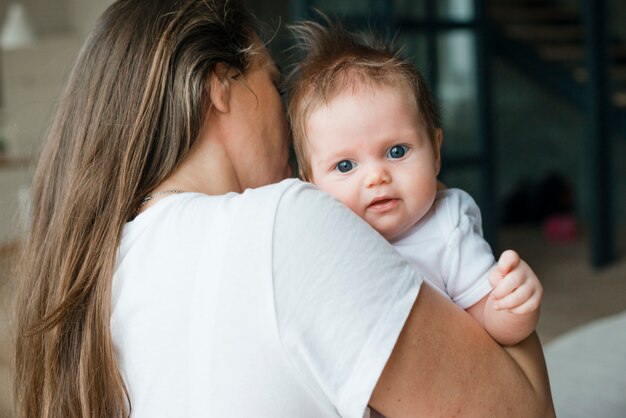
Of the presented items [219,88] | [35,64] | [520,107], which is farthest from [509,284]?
[35,64]

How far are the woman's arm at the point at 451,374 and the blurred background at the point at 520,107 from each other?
106 inches

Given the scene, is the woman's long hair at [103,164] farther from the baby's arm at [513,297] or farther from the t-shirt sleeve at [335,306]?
the baby's arm at [513,297]

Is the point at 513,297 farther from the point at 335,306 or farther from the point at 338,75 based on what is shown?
the point at 338,75

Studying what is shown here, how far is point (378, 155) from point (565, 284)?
4.32 metres

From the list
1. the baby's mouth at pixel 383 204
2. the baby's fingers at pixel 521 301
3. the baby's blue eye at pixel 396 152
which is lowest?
the baby's fingers at pixel 521 301

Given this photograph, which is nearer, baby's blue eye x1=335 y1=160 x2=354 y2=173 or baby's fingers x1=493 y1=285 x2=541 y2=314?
baby's fingers x1=493 y1=285 x2=541 y2=314

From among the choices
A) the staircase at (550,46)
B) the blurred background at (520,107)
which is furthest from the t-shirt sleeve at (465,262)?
the staircase at (550,46)

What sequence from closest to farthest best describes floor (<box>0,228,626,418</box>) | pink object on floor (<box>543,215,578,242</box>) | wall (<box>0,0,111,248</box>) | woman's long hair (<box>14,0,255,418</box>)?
woman's long hair (<box>14,0,255,418</box>) < floor (<box>0,228,626,418</box>) < pink object on floor (<box>543,215,578,242</box>) < wall (<box>0,0,111,248</box>)

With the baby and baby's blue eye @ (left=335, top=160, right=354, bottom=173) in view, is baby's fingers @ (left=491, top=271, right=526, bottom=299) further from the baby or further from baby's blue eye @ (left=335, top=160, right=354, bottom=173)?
baby's blue eye @ (left=335, top=160, right=354, bottom=173)

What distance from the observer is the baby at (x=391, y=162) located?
1.14m

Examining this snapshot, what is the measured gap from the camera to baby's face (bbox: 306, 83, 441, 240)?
1137 mm

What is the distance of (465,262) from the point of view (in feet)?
3.76

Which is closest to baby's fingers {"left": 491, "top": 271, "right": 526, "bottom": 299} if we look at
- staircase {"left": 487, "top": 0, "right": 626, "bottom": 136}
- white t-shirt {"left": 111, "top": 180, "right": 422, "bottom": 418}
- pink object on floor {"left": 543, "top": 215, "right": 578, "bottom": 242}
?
white t-shirt {"left": 111, "top": 180, "right": 422, "bottom": 418}

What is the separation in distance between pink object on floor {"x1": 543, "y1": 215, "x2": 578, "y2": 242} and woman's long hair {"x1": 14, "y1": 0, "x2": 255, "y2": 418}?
5593mm
